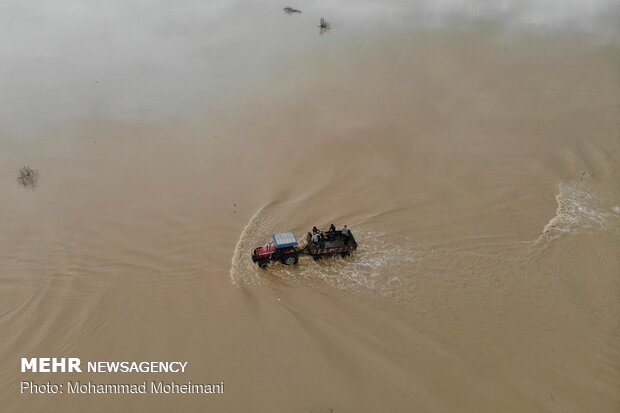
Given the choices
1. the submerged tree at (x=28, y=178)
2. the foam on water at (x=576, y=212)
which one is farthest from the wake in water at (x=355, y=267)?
the submerged tree at (x=28, y=178)

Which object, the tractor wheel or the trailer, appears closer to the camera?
the trailer

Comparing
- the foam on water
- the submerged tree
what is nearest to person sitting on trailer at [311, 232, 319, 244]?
the foam on water

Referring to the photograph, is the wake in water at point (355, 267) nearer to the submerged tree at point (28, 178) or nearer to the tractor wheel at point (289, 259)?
the tractor wheel at point (289, 259)

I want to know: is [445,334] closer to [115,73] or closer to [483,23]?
[115,73]

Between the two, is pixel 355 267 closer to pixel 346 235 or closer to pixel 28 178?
pixel 346 235

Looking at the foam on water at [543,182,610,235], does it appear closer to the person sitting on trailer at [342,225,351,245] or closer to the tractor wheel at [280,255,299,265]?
the person sitting on trailer at [342,225,351,245]

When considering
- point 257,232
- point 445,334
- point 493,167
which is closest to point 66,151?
point 257,232

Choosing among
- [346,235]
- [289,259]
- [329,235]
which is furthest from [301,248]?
[346,235]

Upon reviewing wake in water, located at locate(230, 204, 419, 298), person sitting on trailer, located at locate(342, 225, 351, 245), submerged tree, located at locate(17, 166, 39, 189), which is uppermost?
submerged tree, located at locate(17, 166, 39, 189)
